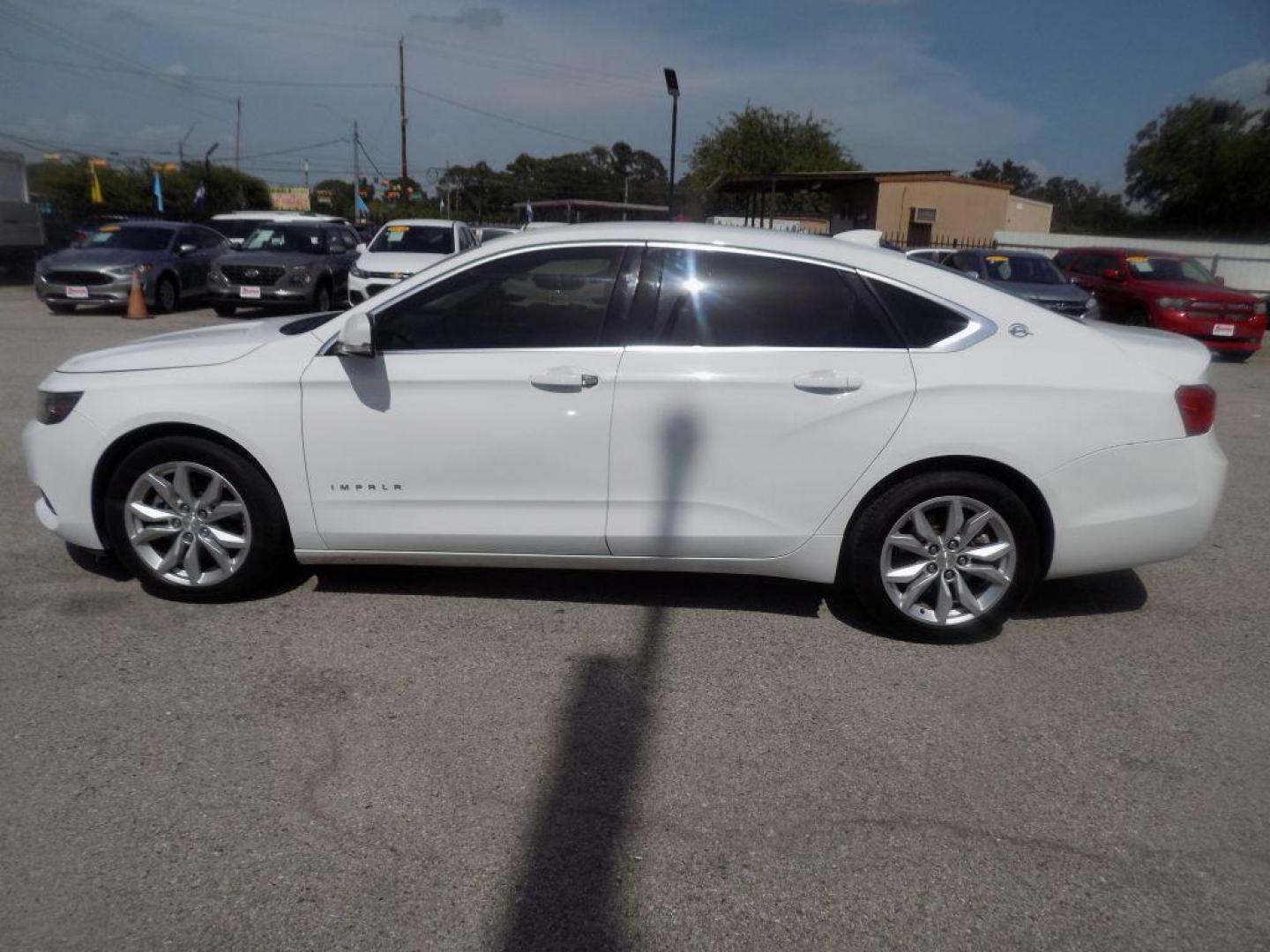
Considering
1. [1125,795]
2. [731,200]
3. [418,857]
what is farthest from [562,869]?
[731,200]

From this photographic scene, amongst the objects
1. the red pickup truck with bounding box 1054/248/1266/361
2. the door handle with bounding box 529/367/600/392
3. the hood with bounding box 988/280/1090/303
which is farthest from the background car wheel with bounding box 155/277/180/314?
the red pickup truck with bounding box 1054/248/1266/361

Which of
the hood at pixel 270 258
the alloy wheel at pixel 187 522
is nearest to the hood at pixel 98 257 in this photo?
the hood at pixel 270 258

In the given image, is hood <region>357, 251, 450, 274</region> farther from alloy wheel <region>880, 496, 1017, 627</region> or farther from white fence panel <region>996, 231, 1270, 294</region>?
white fence panel <region>996, 231, 1270, 294</region>

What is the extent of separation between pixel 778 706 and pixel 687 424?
1.18 meters

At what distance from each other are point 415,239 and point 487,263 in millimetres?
11917

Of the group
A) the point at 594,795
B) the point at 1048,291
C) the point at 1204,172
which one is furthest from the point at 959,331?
the point at 1204,172

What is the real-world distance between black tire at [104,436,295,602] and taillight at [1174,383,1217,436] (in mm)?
3832

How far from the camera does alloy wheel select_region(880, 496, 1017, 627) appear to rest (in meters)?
4.14

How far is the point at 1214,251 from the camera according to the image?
32.1m

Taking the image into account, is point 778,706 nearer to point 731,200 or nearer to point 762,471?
point 762,471

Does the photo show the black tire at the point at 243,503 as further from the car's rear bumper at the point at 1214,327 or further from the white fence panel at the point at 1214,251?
the white fence panel at the point at 1214,251

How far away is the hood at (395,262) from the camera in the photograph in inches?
539

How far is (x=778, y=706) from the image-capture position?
3684mm

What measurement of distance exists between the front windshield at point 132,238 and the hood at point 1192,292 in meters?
16.2
